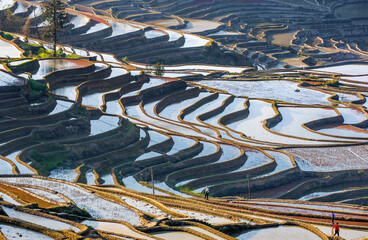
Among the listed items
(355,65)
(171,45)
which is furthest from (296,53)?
(171,45)

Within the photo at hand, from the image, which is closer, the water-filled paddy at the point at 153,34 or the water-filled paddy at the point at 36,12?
the water-filled paddy at the point at 36,12

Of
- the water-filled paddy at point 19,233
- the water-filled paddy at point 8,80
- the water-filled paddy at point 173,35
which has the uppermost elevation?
the water-filled paddy at point 19,233

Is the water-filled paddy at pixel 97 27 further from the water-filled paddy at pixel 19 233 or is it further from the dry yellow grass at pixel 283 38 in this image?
the water-filled paddy at pixel 19 233

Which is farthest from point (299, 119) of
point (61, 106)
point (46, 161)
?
point (46, 161)

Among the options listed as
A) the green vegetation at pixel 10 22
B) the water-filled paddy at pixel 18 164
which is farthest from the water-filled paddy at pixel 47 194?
the green vegetation at pixel 10 22

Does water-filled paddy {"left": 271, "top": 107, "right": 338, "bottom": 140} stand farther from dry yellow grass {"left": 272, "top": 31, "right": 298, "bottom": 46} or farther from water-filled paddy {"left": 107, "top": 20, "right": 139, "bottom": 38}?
dry yellow grass {"left": 272, "top": 31, "right": 298, "bottom": 46}

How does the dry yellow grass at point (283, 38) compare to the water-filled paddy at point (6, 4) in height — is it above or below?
below
